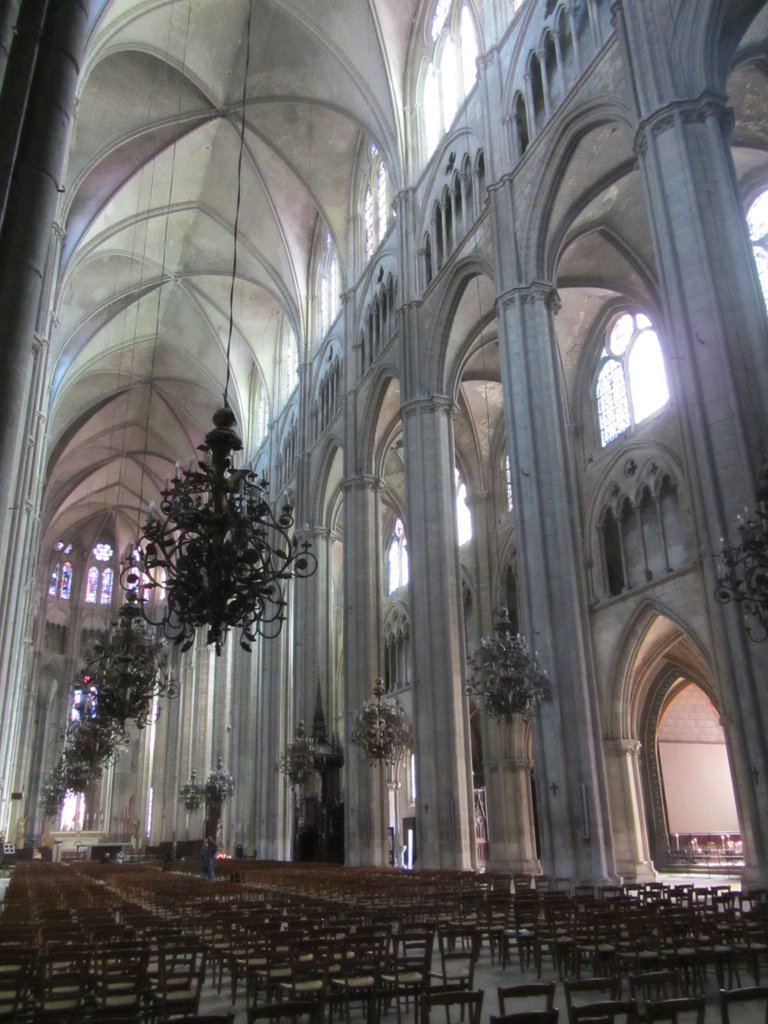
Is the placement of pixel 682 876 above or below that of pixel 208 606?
below

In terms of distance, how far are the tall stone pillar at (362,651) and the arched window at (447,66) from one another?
33.0 feet

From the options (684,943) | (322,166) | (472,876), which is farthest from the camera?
(322,166)

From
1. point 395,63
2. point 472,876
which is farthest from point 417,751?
point 395,63

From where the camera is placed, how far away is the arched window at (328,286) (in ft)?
99.5

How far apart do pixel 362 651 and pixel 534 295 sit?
1174 centimetres

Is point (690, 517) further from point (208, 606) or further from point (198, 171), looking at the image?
point (198, 171)

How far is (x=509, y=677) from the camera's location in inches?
543

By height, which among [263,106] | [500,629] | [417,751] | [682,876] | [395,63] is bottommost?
[682,876]

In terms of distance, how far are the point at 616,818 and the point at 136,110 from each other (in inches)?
955

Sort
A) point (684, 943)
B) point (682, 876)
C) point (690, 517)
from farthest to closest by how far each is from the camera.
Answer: point (682, 876) → point (690, 517) → point (684, 943)

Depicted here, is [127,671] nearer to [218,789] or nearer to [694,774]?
[694,774]

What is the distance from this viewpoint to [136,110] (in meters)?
25.8

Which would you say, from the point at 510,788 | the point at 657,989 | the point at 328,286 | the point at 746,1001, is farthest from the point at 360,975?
the point at 328,286

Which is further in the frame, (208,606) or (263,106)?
(263,106)
